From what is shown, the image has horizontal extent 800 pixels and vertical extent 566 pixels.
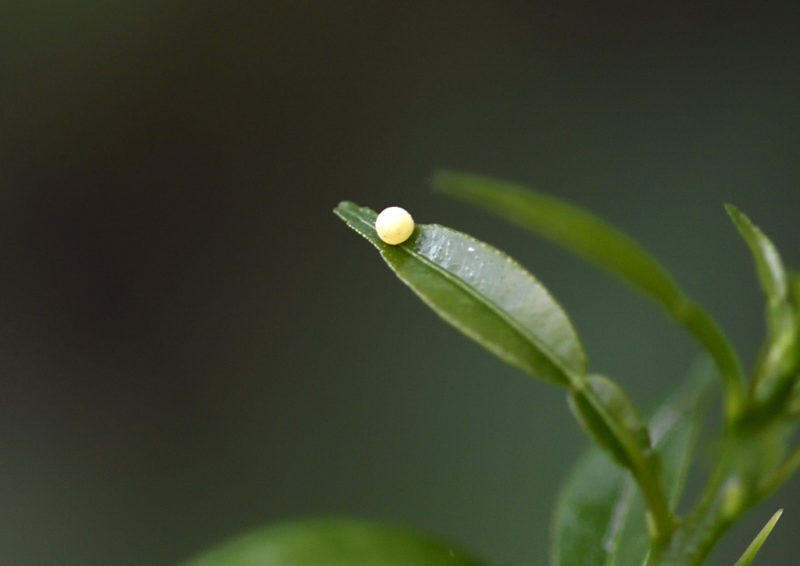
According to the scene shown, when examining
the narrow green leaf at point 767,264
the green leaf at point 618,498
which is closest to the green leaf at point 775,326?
the narrow green leaf at point 767,264

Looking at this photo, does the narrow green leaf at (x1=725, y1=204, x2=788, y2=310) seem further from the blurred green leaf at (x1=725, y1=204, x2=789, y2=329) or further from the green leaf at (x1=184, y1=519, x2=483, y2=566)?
the green leaf at (x1=184, y1=519, x2=483, y2=566)

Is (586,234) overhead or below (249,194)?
below

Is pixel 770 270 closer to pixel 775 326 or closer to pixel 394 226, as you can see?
pixel 775 326

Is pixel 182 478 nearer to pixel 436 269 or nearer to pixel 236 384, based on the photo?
pixel 236 384

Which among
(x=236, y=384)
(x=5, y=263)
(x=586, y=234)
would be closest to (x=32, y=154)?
(x=5, y=263)

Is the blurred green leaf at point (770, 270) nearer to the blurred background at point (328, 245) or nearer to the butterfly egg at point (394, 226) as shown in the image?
the butterfly egg at point (394, 226)

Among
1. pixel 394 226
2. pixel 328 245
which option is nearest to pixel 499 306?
pixel 394 226
